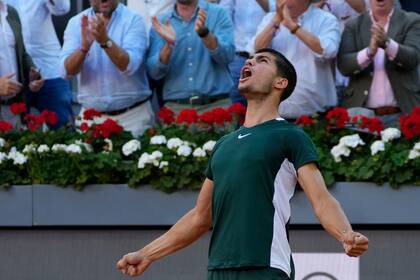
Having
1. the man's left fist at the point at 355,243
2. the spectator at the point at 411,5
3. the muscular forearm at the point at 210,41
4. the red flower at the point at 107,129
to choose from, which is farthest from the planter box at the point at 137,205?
the man's left fist at the point at 355,243

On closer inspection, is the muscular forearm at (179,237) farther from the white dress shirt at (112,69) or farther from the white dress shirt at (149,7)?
the white dress shirt at (149,7)

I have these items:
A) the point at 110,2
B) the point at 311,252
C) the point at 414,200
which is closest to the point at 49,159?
the point at 110,2

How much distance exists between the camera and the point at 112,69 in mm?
8977

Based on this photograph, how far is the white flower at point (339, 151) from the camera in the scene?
26.2 ft

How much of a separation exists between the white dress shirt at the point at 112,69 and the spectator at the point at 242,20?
81 cm

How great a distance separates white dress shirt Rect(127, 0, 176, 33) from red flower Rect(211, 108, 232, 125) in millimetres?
1399

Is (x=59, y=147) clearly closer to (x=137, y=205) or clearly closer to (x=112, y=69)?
(x=137, y=205)

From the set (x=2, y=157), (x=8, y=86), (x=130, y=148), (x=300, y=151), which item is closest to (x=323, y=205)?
(x=300, y=151)

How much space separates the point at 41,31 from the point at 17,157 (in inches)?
62.2

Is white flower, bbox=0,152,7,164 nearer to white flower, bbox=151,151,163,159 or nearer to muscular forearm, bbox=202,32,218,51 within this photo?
white flower, bbox=151,151,163,159

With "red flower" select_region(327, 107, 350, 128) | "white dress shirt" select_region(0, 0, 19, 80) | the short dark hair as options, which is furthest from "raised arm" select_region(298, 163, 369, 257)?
"white dress shirt" select_region(0, 0, 19, 80)

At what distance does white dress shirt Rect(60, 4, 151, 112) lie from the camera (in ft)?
29.4

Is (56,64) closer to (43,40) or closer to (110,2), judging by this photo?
(43,40)

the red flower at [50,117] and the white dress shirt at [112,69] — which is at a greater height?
the white dress shirt at [112,69]
